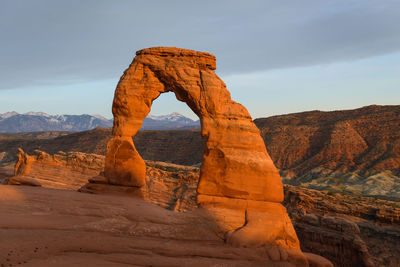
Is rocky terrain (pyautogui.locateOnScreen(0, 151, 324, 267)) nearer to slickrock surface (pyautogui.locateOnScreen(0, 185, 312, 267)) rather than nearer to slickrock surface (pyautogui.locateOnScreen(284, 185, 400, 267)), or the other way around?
slickrock surface (pyautogui.locateOnScreen(0, 185, 312, 267))

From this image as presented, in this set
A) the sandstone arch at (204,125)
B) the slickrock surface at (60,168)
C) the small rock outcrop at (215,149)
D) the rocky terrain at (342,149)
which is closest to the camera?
the small rock outcrop at (215,149)

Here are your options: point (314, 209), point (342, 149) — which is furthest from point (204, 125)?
point (342, 149)

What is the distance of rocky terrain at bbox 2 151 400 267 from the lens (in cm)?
1502

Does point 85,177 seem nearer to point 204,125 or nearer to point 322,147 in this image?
point 204,125

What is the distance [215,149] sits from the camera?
38.2 ft

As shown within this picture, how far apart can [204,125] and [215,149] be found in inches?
41.9

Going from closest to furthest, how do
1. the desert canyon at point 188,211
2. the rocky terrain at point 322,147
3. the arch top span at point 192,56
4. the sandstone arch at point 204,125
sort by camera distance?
1. the desert canyon at point 188,211
2. the sandstone arch at point 204,125
3. the arch top span at point 192,56
4. the rocky terrain at point 322,147

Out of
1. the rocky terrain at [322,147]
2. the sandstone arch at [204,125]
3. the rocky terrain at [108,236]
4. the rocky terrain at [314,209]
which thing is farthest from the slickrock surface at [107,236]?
the rocky terrain at [322,147]

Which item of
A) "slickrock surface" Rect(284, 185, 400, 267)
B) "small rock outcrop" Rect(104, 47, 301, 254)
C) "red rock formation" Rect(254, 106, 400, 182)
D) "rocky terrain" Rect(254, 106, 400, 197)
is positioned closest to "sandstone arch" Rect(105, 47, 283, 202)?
"small rock outcrop" Rect(104, 47, 301, 254)

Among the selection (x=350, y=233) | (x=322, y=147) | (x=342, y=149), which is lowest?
(x=350, y=233)

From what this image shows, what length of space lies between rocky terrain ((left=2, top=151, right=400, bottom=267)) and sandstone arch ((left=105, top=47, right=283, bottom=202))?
2137mm

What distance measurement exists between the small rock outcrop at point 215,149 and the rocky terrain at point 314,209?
10.3 ft

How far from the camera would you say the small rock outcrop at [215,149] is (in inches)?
419

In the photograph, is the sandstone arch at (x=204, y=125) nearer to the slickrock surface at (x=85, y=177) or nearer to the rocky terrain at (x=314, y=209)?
the rocky terrain at (x=314, y=209)
